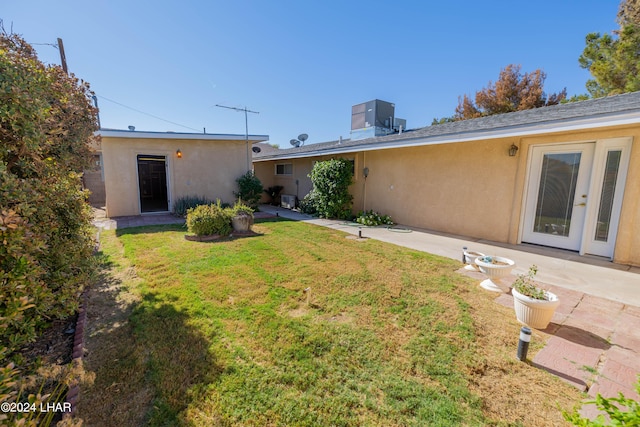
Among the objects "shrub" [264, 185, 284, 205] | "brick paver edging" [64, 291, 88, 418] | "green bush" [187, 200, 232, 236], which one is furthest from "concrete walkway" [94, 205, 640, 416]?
"shrub" [264, 185, 284, 205]

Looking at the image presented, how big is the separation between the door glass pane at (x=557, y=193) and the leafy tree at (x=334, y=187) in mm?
5993

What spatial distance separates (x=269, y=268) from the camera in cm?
515

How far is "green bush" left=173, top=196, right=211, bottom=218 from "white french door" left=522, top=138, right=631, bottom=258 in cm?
1132

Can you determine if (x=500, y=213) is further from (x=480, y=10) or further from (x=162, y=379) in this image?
(x=162, y=379)

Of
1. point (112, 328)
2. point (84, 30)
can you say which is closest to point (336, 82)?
point (84, 30)

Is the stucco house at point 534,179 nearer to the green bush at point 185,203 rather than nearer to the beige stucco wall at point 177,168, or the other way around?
the beige stucco wall at point 177,168

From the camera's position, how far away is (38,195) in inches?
88.4

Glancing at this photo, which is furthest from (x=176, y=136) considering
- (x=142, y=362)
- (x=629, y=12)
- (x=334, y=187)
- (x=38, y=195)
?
(x=629, y=12)

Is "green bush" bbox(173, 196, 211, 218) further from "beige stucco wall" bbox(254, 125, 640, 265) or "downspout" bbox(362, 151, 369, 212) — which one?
"beige stucco wall" bbox(254, 125, 640, 265)

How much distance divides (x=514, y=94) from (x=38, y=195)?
81.1ft

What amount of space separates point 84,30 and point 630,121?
14.6m

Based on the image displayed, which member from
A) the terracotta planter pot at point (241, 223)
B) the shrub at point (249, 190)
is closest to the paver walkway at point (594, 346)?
the terracotta planter pot at point (241, 223)

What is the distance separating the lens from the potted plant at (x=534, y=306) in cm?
307

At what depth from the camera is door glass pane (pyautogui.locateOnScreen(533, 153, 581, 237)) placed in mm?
6035
